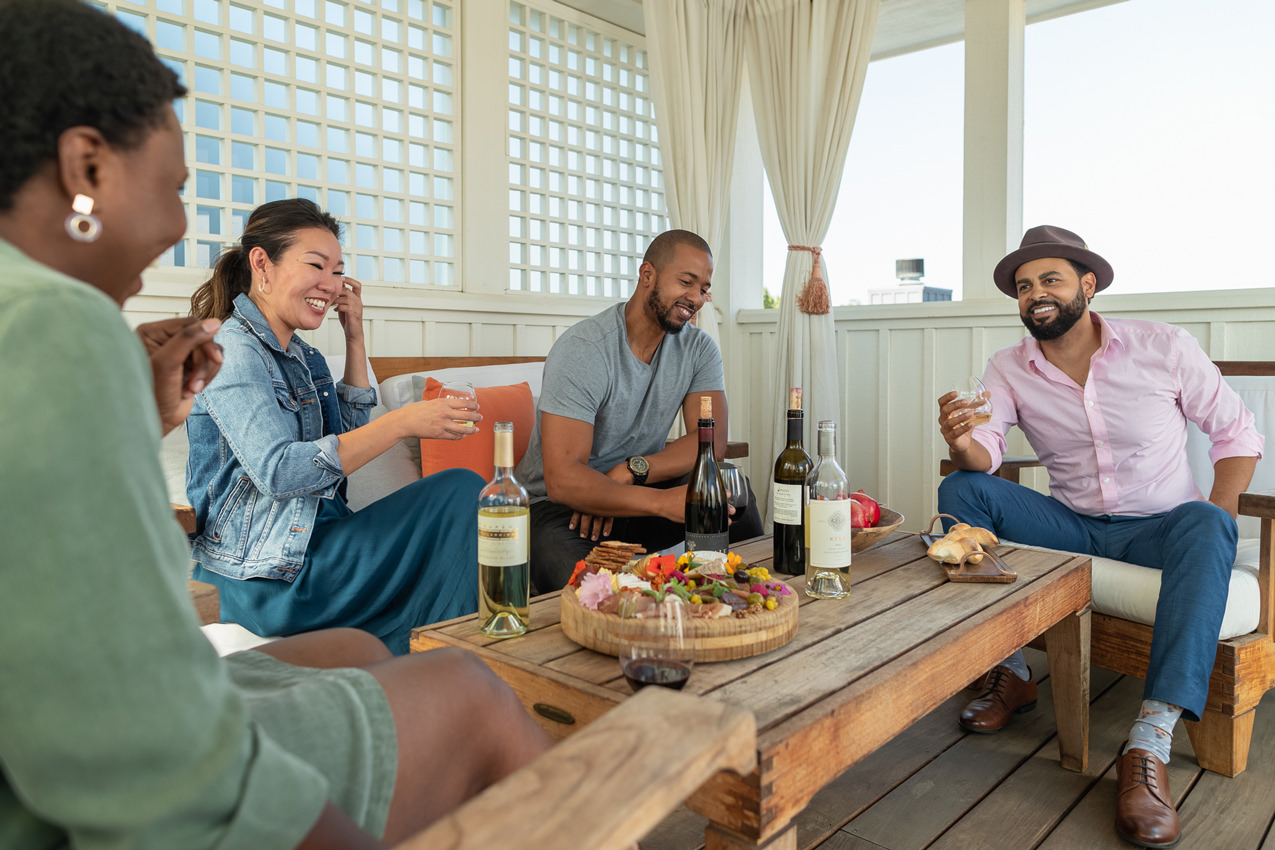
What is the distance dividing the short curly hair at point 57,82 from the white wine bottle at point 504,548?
0.61 meters

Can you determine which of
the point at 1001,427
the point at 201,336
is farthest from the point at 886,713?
the point at 1001,427

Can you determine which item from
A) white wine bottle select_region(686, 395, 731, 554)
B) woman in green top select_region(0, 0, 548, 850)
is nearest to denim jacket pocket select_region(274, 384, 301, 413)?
white wine bottle select_region(686, 395, 731, 554)

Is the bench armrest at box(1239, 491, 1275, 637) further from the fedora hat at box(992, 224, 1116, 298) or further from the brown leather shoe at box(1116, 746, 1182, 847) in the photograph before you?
the fedora hat at box(992, 224, 1116, 298)

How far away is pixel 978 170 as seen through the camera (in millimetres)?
3506

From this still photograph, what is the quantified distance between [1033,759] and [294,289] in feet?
6.26

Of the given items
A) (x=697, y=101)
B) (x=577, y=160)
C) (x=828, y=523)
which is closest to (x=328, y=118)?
(x=577, y=160)

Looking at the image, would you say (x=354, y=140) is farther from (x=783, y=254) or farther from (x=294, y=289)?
(x=783, y=254)

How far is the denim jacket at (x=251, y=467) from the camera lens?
1655 millimetres

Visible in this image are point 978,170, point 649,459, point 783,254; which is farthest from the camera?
point 783,254

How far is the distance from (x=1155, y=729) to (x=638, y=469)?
4.30ft

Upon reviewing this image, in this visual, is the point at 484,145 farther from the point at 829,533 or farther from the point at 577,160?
the point at 829,533

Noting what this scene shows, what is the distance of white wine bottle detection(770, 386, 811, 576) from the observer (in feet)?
5.16

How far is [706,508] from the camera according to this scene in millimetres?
1710

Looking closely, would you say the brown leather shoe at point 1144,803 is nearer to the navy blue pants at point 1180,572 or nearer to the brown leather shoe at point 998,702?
the navy blue pants at point 1180,572
